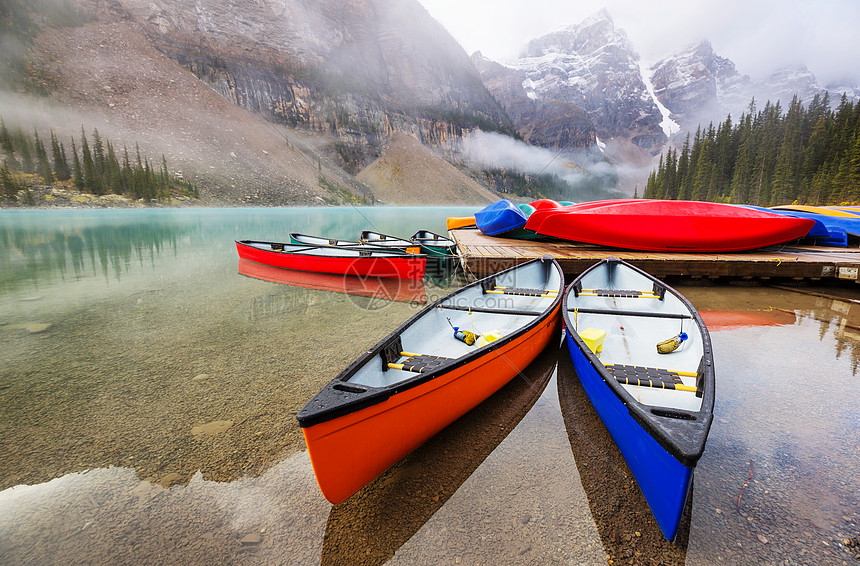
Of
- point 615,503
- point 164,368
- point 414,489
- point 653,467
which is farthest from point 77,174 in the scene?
point 653,467

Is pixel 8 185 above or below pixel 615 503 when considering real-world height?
above

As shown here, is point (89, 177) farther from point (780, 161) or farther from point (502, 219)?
point (780, 161)

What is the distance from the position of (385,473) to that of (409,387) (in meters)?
1.07

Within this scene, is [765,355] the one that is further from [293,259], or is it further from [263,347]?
[293,259]

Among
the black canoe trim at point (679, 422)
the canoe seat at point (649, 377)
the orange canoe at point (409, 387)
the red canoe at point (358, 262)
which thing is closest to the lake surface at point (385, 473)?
the orange canoe at point (409, 387)

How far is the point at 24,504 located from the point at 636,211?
13.5m

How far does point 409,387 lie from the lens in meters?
3.01

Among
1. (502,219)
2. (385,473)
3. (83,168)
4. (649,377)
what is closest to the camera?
(385,473)

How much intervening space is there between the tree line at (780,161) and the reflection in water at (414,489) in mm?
47935

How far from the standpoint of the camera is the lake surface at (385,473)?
264cm

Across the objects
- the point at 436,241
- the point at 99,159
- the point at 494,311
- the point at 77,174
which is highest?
the point at 99,159

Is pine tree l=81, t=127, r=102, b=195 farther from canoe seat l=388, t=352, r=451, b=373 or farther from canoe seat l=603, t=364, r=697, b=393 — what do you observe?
canoe seat l=603, t=364, r=697, b=393

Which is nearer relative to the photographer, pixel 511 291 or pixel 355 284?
pixel 511 291

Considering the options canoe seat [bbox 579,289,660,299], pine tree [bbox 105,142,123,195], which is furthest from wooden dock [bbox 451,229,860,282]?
pine tree [bbox 105,142,123,195]
